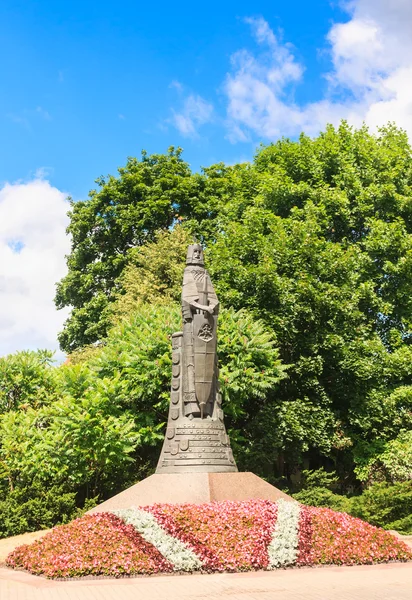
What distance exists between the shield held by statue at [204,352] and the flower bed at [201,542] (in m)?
3.72

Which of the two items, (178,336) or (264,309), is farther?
(264,309)

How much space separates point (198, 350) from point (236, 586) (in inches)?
286

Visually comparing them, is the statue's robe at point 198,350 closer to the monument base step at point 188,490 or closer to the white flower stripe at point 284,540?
the monument base step at point 188,490

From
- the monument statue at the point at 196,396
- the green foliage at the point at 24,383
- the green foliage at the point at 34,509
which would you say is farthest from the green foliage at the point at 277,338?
the monument statue at the point at 196,396

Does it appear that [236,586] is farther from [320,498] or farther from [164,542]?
[320,498]

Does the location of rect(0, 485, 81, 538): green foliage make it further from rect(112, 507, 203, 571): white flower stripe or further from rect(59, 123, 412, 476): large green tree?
rect(59, 123, 412, 476): large green tree

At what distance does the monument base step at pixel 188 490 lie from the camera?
13.4 meters

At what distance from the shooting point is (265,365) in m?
22.0

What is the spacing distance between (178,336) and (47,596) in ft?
28.5

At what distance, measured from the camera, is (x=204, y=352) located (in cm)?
1592

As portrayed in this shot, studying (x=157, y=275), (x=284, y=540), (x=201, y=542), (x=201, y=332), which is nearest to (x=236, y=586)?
(x=201, y=542)

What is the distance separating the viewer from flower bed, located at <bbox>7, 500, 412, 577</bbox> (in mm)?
10352

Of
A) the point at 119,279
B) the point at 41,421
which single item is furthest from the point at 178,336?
the point at 119,279

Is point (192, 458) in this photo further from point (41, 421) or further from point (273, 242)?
point (273, 242)
